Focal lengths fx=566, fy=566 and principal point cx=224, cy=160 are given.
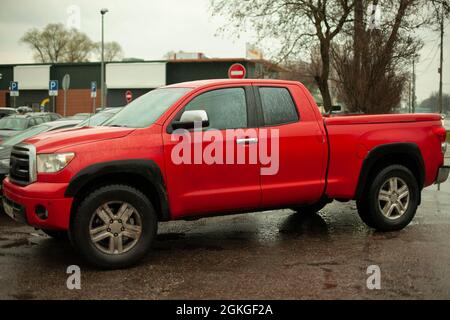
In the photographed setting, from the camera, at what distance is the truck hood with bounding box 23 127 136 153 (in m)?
5.27

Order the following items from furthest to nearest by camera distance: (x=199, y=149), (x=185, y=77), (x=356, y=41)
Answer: (x=185, y=77)
(x=356, y=41)
(x=199, y=149)

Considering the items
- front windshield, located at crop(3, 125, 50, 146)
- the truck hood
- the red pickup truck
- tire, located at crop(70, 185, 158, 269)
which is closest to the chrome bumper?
the red pickup truck

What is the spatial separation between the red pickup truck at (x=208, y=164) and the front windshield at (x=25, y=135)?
3674 millimetres

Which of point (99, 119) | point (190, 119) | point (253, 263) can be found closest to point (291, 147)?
point (190, 119)

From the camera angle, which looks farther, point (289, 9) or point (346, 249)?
point (289, 9)

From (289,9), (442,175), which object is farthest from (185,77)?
(442,175)

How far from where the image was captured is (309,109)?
6453 millimetres

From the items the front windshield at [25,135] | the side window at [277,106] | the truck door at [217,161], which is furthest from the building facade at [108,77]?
the truck door at [217,161]

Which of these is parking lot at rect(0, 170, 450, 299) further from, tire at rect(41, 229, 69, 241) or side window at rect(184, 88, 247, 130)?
side window at rect(184, 88, 247, 130)

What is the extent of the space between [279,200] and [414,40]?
1554 centimetres

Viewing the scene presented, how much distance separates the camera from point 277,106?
248 inches

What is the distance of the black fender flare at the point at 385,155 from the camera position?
6.64m
